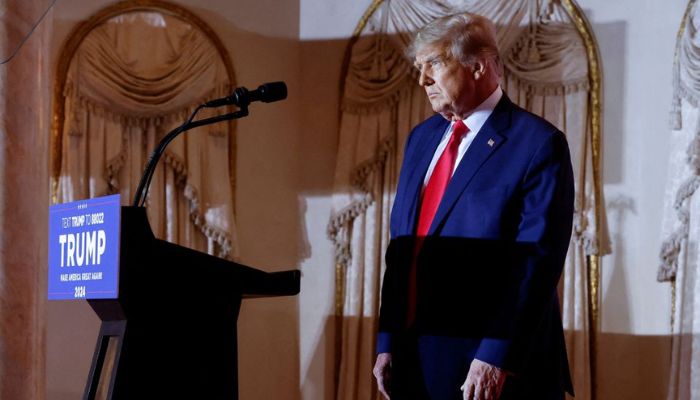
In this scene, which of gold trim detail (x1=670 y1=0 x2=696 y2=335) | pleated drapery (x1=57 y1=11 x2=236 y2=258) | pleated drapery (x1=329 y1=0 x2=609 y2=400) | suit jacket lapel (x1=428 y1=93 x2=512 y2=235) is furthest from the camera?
pleated drapery (x1=329 y1=0 x2=609 y2=400)

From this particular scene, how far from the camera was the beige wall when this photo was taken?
4547 millimetres

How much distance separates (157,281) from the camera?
219cm

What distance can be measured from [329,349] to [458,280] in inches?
113

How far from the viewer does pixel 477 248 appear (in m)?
2.53

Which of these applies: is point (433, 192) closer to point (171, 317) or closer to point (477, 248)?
point (477, 248)

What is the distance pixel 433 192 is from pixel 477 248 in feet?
0.79

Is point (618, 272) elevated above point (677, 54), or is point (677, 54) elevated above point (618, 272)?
point (677, 54)

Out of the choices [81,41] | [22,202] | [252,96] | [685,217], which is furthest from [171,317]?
[685,217]

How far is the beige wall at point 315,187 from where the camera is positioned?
4547 mm

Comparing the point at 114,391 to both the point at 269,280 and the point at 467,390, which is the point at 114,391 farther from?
the point at 467,390

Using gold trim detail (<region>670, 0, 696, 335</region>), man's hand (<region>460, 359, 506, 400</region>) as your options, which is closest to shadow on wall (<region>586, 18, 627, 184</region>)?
gold trim detail (<region>670, 0, 696, 335</region>)

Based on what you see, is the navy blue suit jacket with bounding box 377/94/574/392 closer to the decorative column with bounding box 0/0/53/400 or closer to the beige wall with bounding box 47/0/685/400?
the decorative column with bounding box 0/0/53/400

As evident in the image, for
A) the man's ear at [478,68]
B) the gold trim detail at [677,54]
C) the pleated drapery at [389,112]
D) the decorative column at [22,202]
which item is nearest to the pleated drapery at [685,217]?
Answer: the gold trim detail at [677,54]

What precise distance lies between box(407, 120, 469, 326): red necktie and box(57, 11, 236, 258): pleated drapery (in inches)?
89.5
